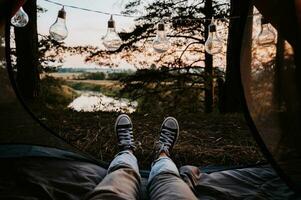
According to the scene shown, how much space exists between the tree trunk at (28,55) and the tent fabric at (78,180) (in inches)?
83.3

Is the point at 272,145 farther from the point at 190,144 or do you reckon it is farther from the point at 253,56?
the point at 190,144

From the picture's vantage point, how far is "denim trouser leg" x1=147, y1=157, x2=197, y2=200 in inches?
43.9

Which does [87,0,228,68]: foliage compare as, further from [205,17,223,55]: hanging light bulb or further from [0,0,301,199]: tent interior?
[0,0,301,199]: tent interior

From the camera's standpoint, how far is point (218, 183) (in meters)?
1.54

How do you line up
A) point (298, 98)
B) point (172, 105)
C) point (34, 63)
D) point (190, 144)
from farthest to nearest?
point (172, 105), point (34, 63), point (190, 144), point (298, 98)

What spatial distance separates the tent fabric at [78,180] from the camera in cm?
139

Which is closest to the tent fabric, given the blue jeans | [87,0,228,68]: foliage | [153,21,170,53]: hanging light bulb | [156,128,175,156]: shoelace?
the blue jeans

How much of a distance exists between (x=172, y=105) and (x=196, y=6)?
148 centimetres

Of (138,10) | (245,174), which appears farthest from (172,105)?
(245,174)

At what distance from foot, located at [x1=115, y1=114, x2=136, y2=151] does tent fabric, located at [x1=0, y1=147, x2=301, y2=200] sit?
19 cm

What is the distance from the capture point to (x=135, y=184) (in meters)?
1.31

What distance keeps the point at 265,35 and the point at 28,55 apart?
2.76 metres

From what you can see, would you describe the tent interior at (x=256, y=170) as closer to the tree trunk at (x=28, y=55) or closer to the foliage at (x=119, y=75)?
the tree trunk at (x=28, y=55)

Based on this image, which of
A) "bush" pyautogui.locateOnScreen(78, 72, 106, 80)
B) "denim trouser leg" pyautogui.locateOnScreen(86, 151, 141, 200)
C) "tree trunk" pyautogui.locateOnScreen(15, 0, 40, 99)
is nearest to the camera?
"denim trouser leg" pyautogui.locateOnScreen(86, 151, 141, 200)
